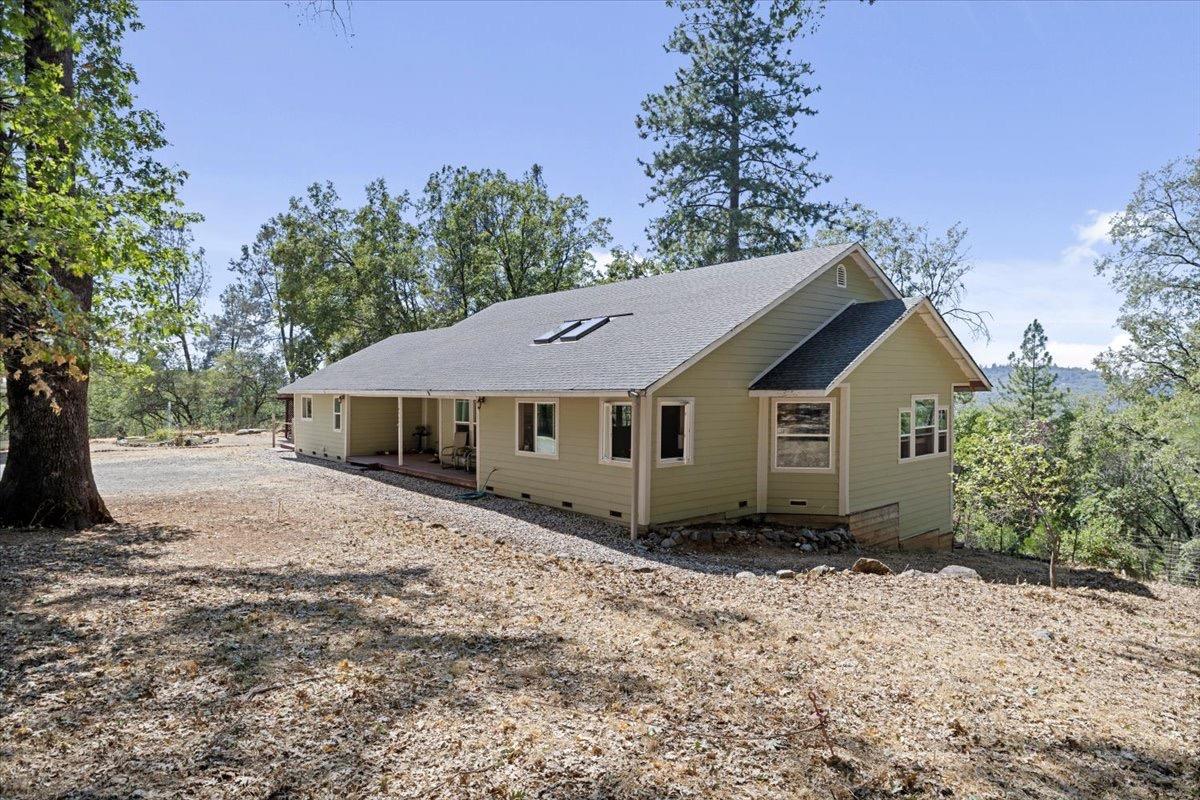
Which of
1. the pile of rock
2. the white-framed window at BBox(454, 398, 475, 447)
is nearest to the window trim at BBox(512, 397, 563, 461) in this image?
the pile of rock

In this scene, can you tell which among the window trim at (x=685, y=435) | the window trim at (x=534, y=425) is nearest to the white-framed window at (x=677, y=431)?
the window trim at (x=685, y=435)

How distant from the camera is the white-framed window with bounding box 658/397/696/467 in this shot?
10672 millimetres

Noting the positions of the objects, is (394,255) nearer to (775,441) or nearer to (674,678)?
(775,441)

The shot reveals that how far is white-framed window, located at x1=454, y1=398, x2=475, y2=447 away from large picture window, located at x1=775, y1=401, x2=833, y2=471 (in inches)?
350

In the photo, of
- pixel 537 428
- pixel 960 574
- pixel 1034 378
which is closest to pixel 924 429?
pixel 960 574

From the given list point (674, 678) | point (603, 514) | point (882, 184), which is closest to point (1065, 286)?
point (882, 184)

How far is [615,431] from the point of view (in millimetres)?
11180

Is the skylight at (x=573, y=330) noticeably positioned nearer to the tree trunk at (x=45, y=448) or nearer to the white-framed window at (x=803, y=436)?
the white-framed window at (x=803, y=436)

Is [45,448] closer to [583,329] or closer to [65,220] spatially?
[65,220]

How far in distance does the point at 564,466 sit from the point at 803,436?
15.0 ft

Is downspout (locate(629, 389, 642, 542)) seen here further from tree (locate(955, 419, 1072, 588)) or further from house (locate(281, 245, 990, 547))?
tree (locate(955, 419, 1072, 588))

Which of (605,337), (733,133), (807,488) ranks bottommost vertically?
(807,488)

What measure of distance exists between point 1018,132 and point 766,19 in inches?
491

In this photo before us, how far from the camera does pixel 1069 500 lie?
1178 inches
